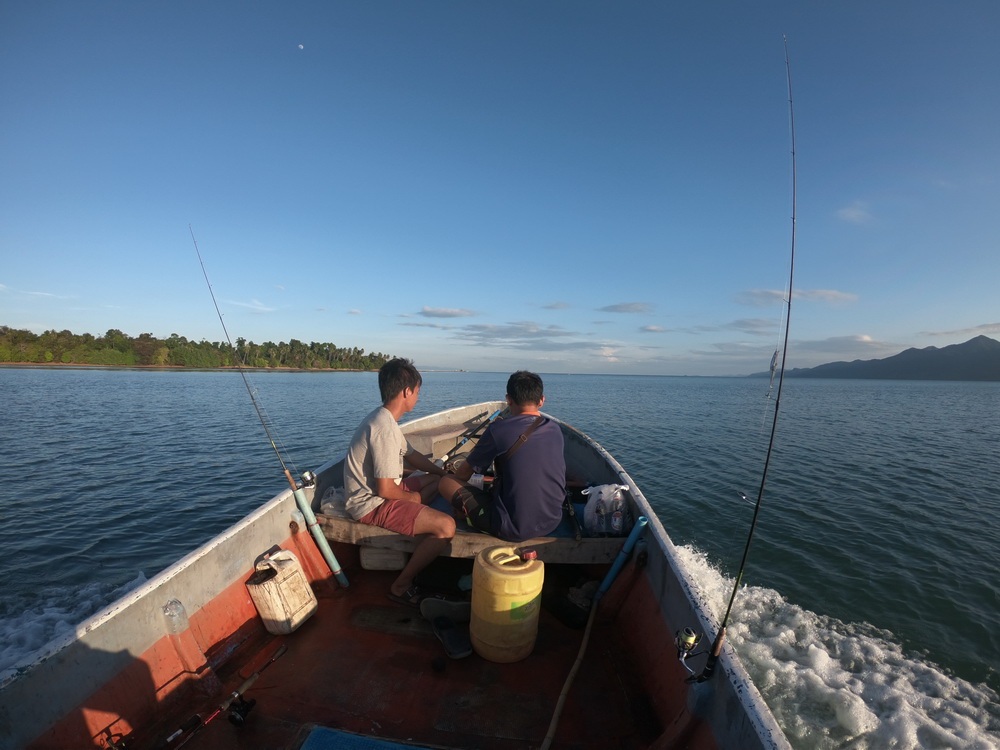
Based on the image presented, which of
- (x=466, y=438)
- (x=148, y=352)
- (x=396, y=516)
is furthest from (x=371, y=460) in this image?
(x=148, y=352)

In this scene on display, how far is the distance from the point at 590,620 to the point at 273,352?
480 ft

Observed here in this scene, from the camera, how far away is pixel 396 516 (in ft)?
13.4

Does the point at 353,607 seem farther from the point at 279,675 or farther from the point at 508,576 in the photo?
the point at 508,576

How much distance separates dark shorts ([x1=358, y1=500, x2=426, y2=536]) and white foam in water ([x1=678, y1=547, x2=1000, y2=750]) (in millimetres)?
2756

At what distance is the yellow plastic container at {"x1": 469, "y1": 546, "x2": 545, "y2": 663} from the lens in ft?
Result: 10.3

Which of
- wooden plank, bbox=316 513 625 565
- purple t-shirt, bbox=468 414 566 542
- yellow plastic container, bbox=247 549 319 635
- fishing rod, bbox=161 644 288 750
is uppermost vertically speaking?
purple t-shirt, bbox=468 414 566 542

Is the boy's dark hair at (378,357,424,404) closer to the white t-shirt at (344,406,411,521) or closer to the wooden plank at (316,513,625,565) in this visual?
the white t-shirt at (344,406,411,521)

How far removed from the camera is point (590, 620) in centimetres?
363

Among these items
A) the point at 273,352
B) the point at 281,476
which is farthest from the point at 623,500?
the point at 273,352

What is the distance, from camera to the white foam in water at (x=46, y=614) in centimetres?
564

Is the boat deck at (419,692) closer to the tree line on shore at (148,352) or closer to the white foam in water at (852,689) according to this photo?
the white foam in water at (852,689)

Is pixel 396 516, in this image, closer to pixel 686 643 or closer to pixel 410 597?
pixel 410 597

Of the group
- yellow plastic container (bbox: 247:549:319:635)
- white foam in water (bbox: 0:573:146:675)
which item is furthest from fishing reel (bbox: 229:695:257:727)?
white foam in water (bbox: 0:573:146:675)

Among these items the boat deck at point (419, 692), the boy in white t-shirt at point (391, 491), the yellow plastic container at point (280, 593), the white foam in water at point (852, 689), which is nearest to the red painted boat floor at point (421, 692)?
the boat deck at point (419, 692)
